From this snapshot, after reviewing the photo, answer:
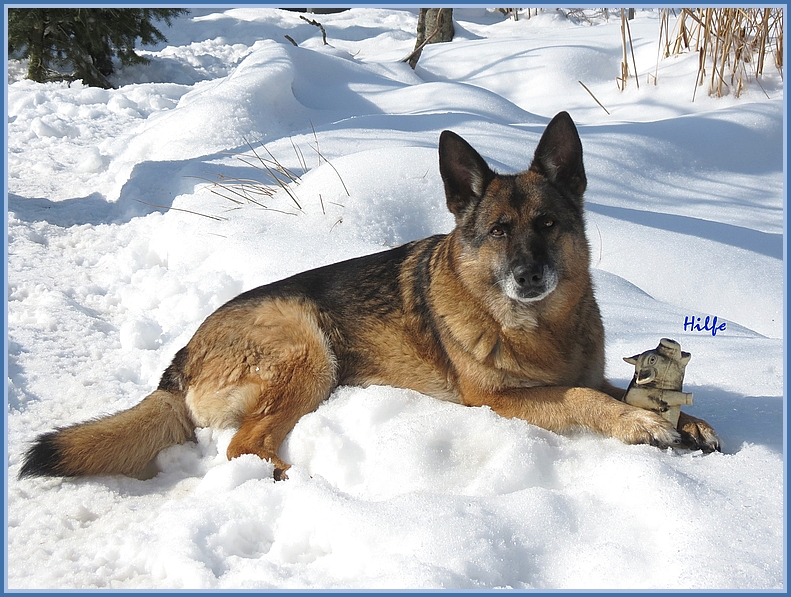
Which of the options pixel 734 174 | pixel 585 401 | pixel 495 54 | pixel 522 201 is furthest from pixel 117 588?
pixel 495 54

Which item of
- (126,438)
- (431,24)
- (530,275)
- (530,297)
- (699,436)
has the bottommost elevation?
(126,438)

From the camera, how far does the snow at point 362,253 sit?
89.0 inches

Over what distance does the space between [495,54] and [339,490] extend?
1203cm

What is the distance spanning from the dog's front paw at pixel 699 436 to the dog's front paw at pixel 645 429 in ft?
0.09

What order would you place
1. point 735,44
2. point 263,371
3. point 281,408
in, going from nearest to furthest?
Answer: point 281,408, point 263,371, point 735,44

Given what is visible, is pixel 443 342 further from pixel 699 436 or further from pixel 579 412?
→ pixel 699 436

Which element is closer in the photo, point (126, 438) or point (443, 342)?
point (126, 438)

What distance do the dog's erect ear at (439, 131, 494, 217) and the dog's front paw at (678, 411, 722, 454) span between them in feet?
4.76

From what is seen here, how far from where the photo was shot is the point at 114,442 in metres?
3.03

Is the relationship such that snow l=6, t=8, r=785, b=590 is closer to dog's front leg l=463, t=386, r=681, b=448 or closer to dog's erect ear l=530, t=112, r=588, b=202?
dog's front leg l=463, t=386, r=681, b=448

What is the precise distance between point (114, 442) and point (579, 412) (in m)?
2.08

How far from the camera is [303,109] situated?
9703mm

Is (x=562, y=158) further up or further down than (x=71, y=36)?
further down

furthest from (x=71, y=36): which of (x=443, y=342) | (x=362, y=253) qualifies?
(x=443, y=342)
